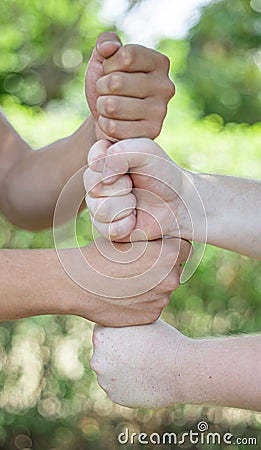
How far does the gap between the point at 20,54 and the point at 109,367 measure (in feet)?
19.4

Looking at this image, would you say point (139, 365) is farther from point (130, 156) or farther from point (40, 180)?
point (40, 180)

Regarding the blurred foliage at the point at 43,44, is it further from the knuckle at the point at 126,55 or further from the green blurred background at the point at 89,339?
the knuckle at the point at 126,55

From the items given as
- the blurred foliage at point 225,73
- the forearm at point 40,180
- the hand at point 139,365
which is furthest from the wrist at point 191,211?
the blurred foliage at point 225,73

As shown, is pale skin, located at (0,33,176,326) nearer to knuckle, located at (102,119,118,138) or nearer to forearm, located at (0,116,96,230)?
knuckle, located at (102,119,118,138)

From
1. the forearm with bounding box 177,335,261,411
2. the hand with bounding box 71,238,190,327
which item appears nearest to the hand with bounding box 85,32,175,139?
the hand with bounding box 71,238,190,327

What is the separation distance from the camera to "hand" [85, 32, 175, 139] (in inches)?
64.8

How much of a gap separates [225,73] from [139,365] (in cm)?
692

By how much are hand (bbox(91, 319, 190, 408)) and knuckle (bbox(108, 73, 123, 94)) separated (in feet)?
1.65

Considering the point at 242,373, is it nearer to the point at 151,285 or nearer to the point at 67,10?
the point at 151,285

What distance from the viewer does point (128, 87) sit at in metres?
1.65

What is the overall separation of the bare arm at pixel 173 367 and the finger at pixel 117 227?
21 cm

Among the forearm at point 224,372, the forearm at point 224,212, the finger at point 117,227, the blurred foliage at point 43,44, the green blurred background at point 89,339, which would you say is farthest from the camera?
the blurred foliage at point 43,44

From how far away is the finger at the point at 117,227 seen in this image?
1687mm

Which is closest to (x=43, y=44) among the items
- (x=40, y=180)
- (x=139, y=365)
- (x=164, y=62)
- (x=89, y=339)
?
(x=89, y=339)
